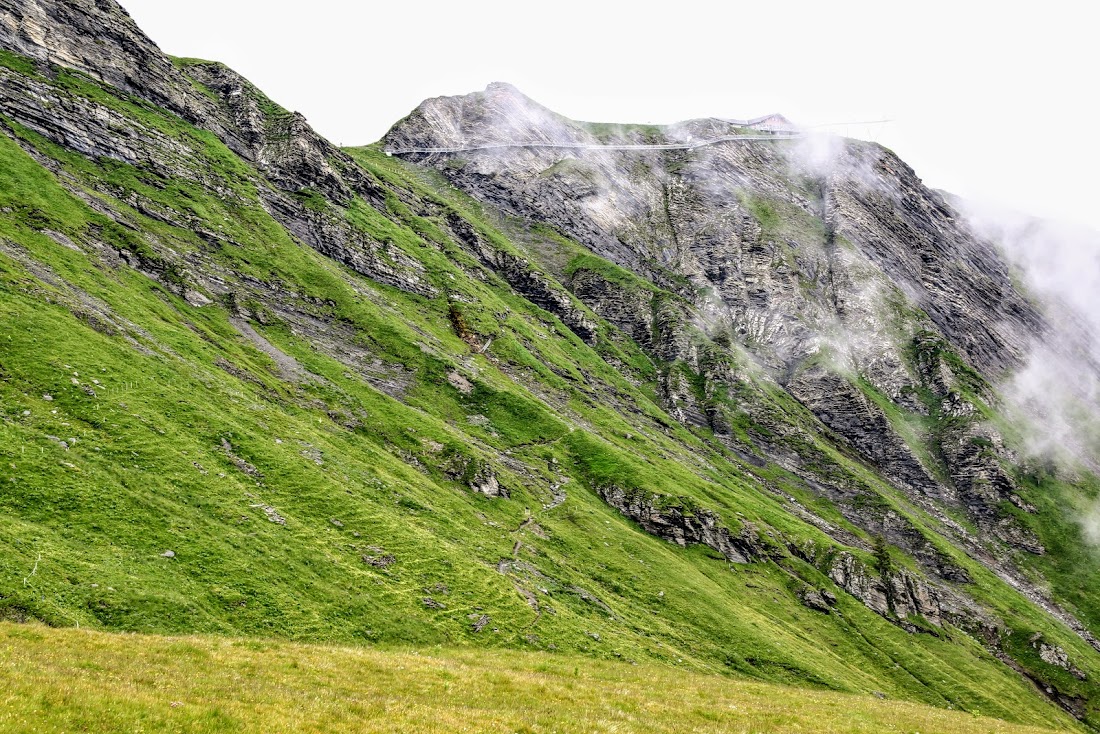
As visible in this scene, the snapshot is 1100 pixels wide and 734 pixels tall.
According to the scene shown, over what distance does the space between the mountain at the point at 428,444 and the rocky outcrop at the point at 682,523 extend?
494 millimetres

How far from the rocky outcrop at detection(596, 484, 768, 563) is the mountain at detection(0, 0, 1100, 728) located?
0.49 m

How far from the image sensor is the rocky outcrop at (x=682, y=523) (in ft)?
299

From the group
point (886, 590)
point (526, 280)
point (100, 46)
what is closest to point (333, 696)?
point (886, 590)

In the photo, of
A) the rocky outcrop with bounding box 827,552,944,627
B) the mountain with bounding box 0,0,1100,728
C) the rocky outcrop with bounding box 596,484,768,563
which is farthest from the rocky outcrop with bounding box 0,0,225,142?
the rocky outcrop with bounding box 827,552,944,627

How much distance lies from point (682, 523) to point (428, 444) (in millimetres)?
43567

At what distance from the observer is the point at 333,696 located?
805 inches

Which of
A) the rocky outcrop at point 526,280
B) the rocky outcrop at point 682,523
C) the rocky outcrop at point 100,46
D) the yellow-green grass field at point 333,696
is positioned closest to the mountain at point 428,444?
the rocky outcrop at point 682,523

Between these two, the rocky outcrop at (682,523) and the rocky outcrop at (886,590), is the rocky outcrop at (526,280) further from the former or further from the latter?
the rocky outcrop at (886,590)

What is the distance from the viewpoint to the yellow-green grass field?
1552 cm

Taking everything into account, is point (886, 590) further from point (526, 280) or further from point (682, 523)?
point (526, 280)

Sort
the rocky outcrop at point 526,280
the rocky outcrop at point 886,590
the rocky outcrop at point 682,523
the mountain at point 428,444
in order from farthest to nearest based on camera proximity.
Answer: the rocky outcrop at point 526,280 < the rocky outcrop at point 886,590 < the rocky outcrop at point 682,523 < the mountain at point 428,444

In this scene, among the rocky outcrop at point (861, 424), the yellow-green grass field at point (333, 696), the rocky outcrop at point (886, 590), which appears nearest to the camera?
the yellow-green grass field at point (333, 696)

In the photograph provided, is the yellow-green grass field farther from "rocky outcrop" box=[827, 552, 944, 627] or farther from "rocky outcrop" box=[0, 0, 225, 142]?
"rocky outcrop" box=[0, 0, 225, 142]

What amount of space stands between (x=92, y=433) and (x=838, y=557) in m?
108
